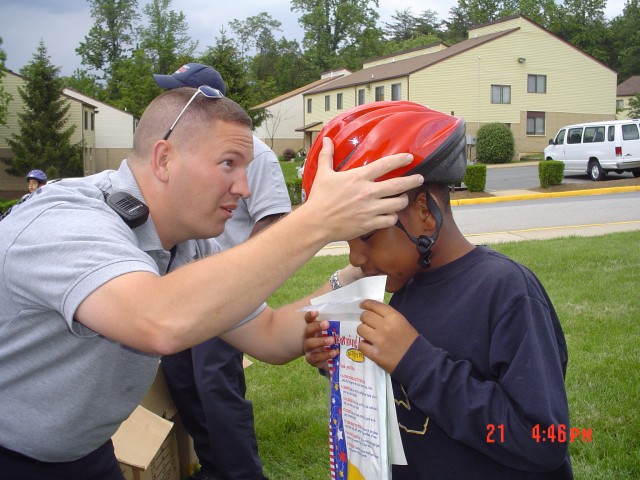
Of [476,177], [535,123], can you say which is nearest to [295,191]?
[476,177]

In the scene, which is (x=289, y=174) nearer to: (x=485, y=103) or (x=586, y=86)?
(x=485, y=103)

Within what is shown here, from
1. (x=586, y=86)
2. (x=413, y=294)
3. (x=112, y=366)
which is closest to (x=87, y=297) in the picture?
(x=112, y=366)

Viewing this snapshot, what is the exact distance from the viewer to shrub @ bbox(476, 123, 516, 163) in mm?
39344

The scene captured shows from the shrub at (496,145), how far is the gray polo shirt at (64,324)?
3886cm

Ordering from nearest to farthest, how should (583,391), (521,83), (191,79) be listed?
(191,79) < (583,391) < (521,83)

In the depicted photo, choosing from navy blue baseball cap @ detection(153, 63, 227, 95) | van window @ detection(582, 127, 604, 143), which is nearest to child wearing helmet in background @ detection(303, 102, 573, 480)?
navy blue baseball cap @ detection(153, 63, 227, 95)

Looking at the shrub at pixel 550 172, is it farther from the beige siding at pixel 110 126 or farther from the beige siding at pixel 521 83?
the beige siding at pixel 110 126

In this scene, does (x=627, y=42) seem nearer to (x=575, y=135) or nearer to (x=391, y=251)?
(x=575, y=135)

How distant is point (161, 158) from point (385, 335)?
1.09m

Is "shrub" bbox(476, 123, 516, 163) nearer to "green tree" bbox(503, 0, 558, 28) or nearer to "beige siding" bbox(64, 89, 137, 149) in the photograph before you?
"beige siding" bbox(64, 89, 137, 149)

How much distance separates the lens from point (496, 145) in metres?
39.3

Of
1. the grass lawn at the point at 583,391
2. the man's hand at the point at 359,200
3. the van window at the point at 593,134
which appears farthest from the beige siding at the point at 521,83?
the man's hand at the point at 359,200

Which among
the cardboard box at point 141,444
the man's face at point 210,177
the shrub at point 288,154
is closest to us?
the man's face at point 210,177

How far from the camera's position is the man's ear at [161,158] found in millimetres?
2393
